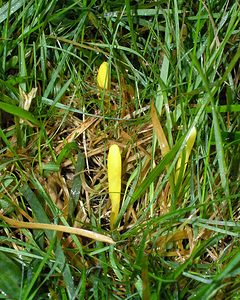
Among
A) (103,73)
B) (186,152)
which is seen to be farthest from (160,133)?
(103,73)

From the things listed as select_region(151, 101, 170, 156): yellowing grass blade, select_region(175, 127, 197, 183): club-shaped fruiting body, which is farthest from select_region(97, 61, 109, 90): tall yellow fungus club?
select_region(175, 127, 197, 183): club-shaped fruiting body

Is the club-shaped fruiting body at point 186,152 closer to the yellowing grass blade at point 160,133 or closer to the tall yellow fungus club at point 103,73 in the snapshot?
the yellowing grass blade at point 160,133

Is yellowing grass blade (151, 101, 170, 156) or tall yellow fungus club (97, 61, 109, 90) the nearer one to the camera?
yellowing grass blade (151, 101, 170, 156)

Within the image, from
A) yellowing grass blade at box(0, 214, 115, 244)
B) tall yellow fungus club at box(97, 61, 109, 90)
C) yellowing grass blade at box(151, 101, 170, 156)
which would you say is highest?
tall yellow fungus club at box(97, 61, 109, 90)

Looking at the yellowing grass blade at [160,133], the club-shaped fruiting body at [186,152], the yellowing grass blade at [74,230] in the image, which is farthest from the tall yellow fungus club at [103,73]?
the yellowing grass blade at [74,230]

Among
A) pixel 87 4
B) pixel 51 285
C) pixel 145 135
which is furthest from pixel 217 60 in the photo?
pixel 51 285

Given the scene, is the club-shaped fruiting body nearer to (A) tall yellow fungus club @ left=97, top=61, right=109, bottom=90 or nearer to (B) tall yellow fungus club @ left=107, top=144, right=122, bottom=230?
(B) tall yellow fungus club @ left=107, top=144, right=122, bottom=230

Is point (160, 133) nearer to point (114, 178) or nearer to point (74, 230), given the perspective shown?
point (114, 178)

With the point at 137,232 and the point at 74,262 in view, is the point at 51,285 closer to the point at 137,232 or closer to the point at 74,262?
the point at 74,262
